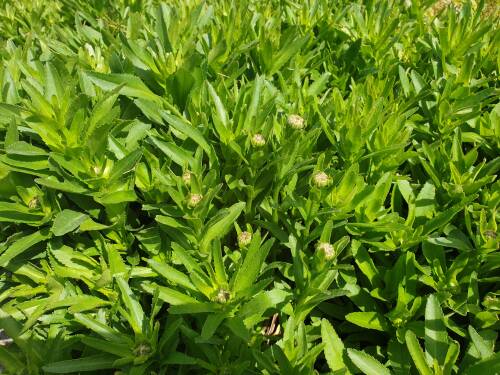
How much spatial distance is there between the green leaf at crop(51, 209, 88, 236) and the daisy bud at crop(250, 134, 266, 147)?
2.13 ft

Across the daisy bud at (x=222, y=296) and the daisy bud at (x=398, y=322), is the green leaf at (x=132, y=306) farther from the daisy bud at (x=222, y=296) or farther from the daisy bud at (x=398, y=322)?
the daisy bud at (x=398, y=322)

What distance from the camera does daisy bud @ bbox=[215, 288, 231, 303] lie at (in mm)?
1386

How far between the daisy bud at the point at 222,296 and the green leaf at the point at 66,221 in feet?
1.80

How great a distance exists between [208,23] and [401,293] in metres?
1.63

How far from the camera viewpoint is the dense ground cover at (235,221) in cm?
141

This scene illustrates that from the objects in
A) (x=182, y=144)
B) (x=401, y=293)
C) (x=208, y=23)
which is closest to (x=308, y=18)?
(x=208, y=23)

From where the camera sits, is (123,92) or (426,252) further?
(123,92)

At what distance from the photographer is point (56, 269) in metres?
1.60

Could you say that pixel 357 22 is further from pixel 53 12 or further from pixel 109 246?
pixel 53 12

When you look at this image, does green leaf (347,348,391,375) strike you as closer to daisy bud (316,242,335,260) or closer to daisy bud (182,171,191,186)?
daisy bud (316,242,335,260)

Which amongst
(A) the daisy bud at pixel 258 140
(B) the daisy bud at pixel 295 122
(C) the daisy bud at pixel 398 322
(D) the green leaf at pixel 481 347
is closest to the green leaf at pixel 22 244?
(A) the daisy bud at pixel 258 140

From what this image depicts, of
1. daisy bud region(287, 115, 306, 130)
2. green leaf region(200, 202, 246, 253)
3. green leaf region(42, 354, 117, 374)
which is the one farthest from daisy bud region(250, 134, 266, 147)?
green leaf region(42, 354, 117, 374)

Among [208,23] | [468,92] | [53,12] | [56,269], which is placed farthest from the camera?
[53,12]

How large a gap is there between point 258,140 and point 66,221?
72cm
